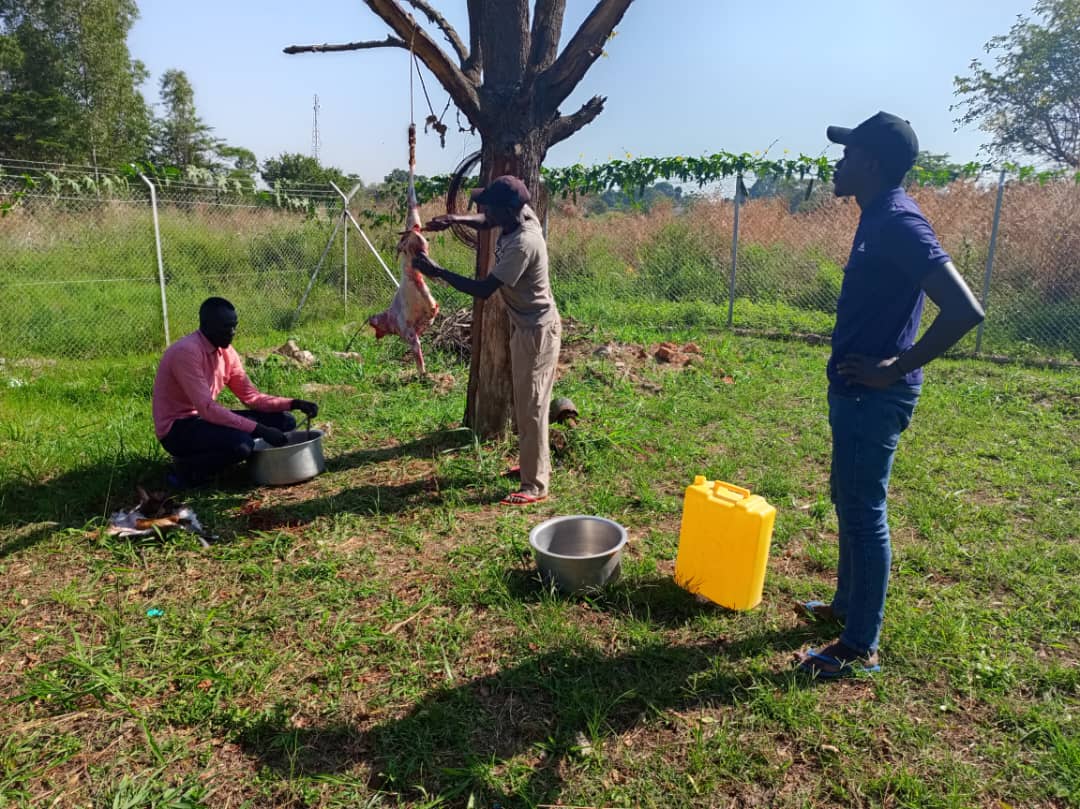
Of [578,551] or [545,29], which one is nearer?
[578,551]

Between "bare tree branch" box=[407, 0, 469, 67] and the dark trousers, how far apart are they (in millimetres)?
3317

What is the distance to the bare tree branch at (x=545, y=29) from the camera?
15.4 feet

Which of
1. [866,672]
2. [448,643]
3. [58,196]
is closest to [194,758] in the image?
[448,643]

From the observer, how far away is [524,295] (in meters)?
4.05

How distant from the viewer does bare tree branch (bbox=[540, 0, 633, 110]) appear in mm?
4336

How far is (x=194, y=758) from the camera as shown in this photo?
88.2 inches

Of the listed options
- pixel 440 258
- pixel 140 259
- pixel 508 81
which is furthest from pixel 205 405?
pixel 440 258

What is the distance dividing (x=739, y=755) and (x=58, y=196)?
8.41m

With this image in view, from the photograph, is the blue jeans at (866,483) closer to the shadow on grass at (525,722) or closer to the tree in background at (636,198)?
the shadow on grass at (525,722)

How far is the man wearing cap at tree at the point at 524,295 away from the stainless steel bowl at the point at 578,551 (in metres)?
0.81

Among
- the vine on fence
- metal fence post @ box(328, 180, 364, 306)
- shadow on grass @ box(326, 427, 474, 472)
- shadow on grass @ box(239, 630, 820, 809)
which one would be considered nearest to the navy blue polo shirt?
shadow on grass @ box(239, 630, 820, 809)

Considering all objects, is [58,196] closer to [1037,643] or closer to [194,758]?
[194,758]

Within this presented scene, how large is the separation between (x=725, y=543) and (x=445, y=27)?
4.44 meters

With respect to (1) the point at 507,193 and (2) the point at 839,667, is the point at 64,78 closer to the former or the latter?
(1) the point at 507,193
